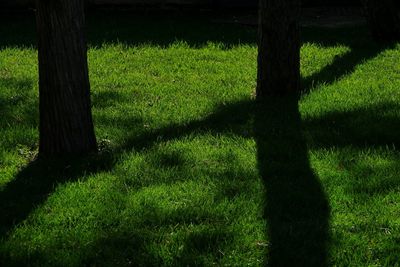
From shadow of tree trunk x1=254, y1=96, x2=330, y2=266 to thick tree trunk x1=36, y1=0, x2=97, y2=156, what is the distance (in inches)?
58.0

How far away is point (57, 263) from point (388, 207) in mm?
2257

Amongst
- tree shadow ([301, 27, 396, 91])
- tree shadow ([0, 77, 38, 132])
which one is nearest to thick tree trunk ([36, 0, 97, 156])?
tree shadow ([0, 77, 38, 132])

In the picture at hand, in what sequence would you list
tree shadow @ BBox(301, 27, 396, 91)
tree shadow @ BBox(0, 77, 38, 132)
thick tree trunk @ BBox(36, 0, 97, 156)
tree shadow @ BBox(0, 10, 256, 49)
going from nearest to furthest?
thick tree trunk @ BBox(36, 0, 97, 156), tree shadow @ BBox(0, 77, 38, 132), tree shadow @ BBox(301, 27, 396, 91), tree shadow @ BBox(0, 10, 256, 49)

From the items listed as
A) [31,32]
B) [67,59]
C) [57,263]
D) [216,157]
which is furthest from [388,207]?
[31,32]

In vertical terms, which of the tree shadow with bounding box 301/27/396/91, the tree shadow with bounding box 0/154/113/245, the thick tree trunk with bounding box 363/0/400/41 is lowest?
the tree shadow with bounding box 0/154/113/245

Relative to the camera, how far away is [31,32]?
1098 cm

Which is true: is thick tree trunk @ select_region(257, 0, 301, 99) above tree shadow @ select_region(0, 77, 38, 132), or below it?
above

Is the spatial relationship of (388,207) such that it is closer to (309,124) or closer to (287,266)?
(287,266)

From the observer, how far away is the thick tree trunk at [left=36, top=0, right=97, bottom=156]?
18.2 ft

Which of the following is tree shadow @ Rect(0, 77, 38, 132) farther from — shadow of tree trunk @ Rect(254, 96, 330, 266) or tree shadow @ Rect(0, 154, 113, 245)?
shadow of tree trunk @ Rect(254, 96, 330, 266)

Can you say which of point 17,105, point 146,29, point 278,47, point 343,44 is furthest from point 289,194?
point 146,29

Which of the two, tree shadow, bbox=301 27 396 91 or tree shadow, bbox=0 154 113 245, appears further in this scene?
tree shadow, bbox=301 27 396 91

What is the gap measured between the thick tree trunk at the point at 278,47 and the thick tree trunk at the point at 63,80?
2.36m

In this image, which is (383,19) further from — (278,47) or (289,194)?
(289,194)
